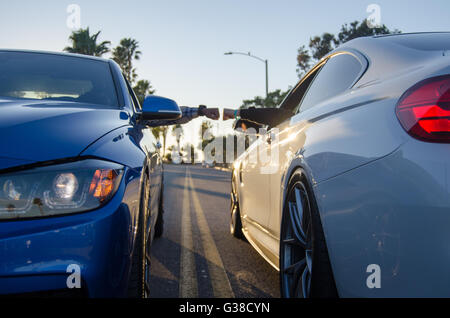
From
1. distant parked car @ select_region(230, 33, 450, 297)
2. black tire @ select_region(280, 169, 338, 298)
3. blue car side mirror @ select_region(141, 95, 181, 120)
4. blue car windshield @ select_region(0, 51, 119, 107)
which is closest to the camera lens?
distant parked car @ select_region(230, 33, 450, 297)

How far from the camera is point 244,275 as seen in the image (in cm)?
398

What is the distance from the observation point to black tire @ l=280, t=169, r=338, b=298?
2.14m

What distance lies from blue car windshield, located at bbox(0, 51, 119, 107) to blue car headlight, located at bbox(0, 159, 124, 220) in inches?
50.3

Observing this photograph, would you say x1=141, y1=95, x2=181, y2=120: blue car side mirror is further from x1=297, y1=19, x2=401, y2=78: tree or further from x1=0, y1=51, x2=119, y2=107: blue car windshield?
x1=297, y1=19, x2=401, y2=78: tree

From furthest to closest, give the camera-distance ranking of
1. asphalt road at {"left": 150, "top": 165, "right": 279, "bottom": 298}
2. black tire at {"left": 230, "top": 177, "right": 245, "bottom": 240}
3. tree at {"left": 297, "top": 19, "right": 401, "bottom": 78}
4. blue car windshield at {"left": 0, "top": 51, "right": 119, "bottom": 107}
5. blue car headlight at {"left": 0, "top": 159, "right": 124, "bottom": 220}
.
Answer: tree at {"left": 297, "top": 19, "right": 401, "bottom": 78} < black tire at {"left": 230, "top": 177, "right": 245, "bottom": 240} < asphalt road at {"left": 150, "top": 165, "right": 279, "bottom": 298} < blue car windshield at {"left": 0, "top": 51, "right": 119, "bottom": 107} < blue car headlight at {"left": 0, "top": 159, "right": 124, "bottom": 220}

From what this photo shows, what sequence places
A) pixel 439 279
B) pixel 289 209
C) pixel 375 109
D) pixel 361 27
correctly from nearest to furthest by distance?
pixel 439 279
pixel 375 109
pixel 289 209
pixel 361 27

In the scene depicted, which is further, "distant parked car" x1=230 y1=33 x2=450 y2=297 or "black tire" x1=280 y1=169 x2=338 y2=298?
"black tire" x1=280 y1=169 x2=338 y2=298

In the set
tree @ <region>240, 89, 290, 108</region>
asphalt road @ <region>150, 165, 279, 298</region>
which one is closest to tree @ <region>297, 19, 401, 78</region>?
tree @ <region>240, 89, 290, 108</region>

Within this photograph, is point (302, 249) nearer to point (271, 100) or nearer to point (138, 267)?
point (138, 267)

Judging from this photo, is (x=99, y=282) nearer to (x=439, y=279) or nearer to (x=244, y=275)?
(x=439, y=279)

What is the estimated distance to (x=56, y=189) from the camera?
5.78 ft
